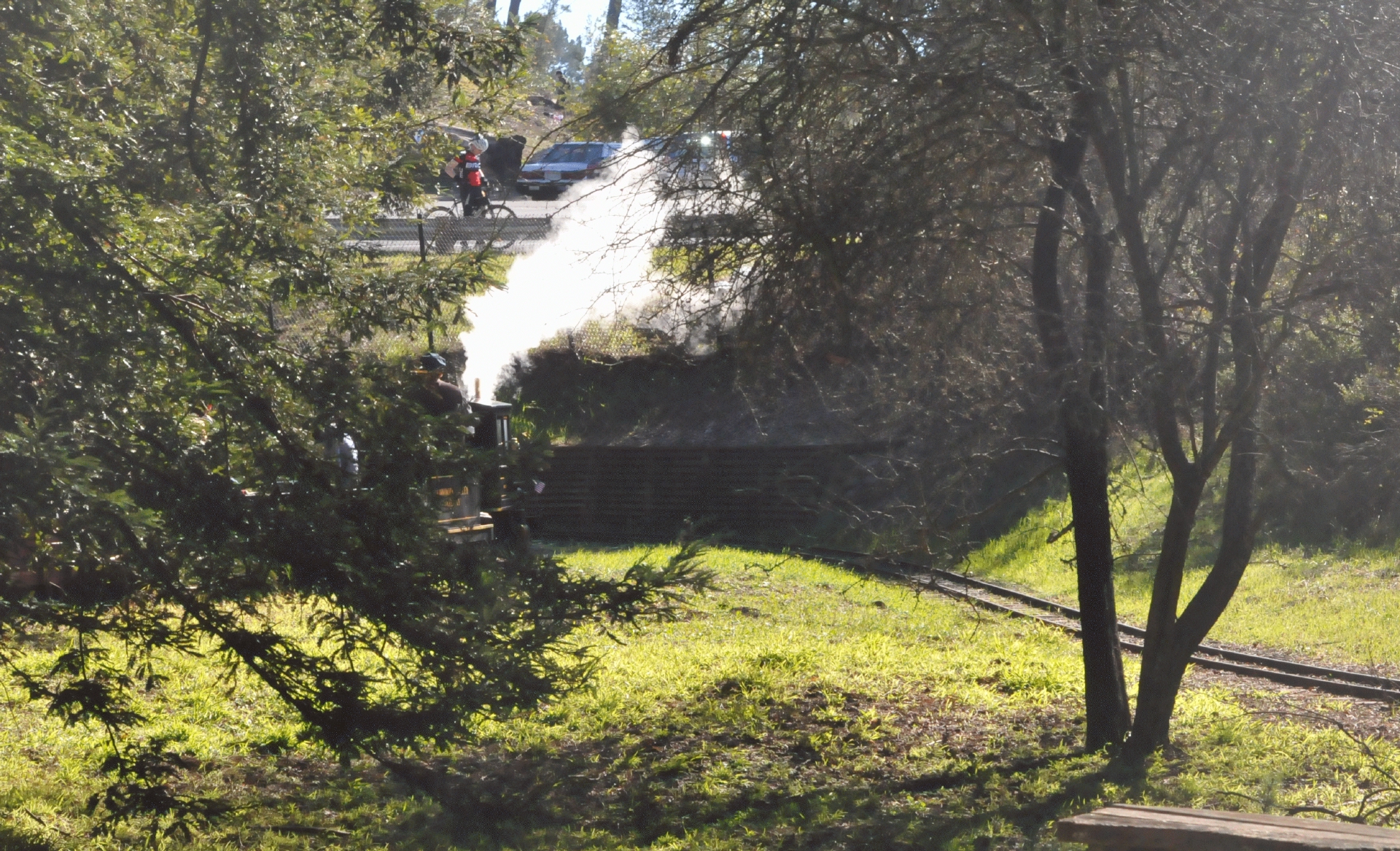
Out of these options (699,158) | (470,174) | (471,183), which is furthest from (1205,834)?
(470,174)

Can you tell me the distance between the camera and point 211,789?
6.62 meters

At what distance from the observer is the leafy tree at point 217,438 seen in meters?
4.77

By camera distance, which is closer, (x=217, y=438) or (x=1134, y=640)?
(x=217, y=438)

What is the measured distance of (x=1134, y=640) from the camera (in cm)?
1256

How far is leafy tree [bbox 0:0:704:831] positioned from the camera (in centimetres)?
477

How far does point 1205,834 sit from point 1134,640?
10.8 meters

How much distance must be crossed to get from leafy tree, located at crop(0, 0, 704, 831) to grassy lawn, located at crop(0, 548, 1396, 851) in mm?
673

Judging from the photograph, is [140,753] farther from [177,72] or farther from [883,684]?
[883,684]

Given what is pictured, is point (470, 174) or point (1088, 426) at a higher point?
point (470, 174)

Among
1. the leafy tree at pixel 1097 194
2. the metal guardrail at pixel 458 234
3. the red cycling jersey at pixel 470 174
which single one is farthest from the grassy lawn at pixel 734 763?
the red cycling jersey at pixel 470 174

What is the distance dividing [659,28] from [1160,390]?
3.58 m

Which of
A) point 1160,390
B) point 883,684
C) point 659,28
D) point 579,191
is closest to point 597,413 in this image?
point 579,191

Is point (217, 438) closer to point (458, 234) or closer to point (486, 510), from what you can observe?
point (486, 510)

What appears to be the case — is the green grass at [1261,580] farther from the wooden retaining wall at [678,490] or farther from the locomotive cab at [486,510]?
the locomotive cab at [486,510]
